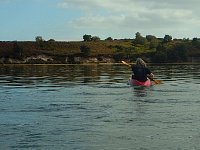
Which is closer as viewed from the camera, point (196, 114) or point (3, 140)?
point (3, 140)

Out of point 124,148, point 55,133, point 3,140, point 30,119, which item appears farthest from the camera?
point 30,119

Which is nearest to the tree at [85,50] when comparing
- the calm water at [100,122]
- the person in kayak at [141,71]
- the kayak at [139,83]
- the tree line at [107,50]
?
the tree line at [107,50]

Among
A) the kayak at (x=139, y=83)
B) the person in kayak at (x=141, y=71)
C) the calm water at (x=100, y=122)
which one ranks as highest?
the person in kayak at (x=141, y=71)

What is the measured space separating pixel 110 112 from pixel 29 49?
154998mm

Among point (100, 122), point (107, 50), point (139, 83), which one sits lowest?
point (100, 122)

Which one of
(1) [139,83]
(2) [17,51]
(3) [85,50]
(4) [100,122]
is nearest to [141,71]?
(1) [139,83]

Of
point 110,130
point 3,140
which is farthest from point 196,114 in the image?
point 3,140

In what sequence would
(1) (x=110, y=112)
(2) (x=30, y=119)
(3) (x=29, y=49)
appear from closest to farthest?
(2) (x=30, y=119), (1) (x=110, y=112), (3) (x=29, y=49)

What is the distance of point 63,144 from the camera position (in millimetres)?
15281

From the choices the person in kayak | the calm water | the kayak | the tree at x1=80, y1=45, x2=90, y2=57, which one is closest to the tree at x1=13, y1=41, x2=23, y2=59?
the tree at x1=80, y1=45, x2=90, y2=57

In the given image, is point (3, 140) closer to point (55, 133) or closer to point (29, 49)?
point (55, 133)

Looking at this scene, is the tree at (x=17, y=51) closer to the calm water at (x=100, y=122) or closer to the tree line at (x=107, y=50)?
the tree line at (x=107, y=50)

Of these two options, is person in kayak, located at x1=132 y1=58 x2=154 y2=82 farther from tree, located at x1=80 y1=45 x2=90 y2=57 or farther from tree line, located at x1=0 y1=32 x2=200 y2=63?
tree, located at x1=80 y1=45 x2=90 y2=57

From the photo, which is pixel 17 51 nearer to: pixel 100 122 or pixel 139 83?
pixel 139 83
